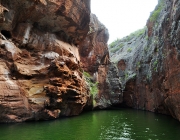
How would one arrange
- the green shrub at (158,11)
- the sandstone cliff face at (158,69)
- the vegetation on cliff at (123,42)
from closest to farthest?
the sandstone cliff face at (158,69) < the green shrub at (158,11) < the vegetation on cliff at (123,42)

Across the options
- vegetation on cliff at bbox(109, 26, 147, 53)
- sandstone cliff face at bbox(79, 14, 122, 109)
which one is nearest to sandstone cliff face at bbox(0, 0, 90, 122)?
sandstone cliff face at bbox(79, 14, 122, 109)

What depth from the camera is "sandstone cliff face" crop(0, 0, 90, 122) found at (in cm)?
1428

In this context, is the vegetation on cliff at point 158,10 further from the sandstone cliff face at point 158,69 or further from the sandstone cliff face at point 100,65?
the sandstone cliff face at point 100,65

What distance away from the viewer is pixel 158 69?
19688 millimetres

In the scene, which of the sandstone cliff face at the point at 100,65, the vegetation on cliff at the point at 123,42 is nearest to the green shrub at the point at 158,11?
the sandstone cliff face at the point at 100,65

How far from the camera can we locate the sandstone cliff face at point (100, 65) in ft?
93.8

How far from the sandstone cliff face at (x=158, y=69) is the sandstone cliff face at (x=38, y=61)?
810 centimetres

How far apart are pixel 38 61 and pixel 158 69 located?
11728mm

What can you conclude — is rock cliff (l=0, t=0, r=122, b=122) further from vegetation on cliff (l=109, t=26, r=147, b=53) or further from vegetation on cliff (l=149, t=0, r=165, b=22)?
vegetation on cliff (l=109, t=26, r=147, b=53)

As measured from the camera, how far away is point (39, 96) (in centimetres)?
1540

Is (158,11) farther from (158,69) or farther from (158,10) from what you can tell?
(158,69)

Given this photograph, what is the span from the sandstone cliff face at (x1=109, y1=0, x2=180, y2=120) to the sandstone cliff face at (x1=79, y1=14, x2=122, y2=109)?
11.5 feet

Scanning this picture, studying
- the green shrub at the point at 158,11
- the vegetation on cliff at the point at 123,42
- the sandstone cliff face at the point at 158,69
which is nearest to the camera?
the sandstone cliff face at the point at 158,69

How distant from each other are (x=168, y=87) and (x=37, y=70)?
10985 millimetres
